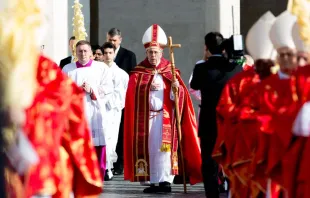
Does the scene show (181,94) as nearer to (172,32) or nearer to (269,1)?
(172,32)

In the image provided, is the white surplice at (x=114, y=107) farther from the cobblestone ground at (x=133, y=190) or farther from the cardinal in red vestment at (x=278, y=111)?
the cardinal in red vestment at (x=278, y=111)

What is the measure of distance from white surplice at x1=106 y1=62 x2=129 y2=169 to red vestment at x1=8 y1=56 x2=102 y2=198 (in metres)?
6.50

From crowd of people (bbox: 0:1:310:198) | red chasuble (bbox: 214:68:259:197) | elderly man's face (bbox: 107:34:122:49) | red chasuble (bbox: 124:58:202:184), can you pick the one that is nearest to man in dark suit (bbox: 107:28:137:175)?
elderly man's face (bbox: 107:34:122:49)

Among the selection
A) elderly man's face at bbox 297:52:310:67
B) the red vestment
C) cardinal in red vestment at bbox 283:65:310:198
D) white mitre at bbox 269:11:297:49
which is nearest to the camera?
the red vestment

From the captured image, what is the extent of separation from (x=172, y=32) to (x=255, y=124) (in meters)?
11.0

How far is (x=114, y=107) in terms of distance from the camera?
1592 centimetres

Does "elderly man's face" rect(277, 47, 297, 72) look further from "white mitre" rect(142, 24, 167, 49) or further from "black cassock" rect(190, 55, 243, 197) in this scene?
"white mitre" rect(142, 24, 167, 49)

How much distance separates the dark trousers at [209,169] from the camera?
12.1 metres

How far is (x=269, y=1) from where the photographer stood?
21500mm

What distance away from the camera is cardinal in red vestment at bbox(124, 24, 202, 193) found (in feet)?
46.5

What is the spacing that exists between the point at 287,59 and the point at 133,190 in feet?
17.9

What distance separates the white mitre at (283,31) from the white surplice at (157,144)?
462cm

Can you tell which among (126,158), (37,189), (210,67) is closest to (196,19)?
(126,158)

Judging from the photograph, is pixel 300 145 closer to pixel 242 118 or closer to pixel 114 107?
pixel 242 118
